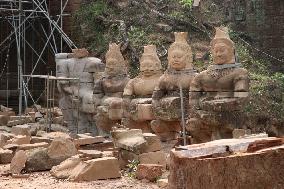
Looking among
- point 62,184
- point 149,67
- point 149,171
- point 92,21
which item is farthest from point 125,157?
point 92,21

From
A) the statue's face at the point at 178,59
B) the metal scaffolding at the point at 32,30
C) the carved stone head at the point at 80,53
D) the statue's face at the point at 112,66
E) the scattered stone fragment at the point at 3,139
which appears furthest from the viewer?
the metal scaffolding at the point at 32,30

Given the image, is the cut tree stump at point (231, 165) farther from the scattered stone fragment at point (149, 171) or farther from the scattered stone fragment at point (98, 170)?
the scattered stone fragment at point (98, 170)

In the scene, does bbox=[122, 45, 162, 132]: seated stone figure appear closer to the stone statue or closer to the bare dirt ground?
the stone statue

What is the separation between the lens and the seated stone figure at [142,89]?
9.89 meters

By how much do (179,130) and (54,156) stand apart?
86.7 inches

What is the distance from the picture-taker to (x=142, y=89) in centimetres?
1011

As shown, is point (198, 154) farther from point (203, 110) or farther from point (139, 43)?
point (139, 43)

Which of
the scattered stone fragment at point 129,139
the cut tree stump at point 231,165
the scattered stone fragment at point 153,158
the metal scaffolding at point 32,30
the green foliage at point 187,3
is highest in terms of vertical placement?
the green foliage at point 187,3

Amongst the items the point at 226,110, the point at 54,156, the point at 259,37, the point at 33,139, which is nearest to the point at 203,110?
the point at 226,110

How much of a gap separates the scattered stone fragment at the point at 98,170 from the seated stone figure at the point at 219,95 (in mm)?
1469

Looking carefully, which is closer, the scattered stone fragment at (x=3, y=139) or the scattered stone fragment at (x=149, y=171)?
the scattered stone fragment at (x=149, y=171)

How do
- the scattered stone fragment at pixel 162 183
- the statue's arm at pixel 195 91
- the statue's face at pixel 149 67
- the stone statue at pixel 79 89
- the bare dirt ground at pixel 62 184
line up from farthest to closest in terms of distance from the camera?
the stone statue at pixel 79 89 < the statue's face at pixel 149 67 < the statue's arm at pixel 195 91 < the bare dirt ground at pixel 62 184 < the scattered stone fragment at pixel 162 183

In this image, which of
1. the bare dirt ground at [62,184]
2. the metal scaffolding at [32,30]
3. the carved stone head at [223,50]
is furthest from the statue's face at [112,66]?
the metal scaffolding at [32,30]

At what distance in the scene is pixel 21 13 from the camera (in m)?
17.6
